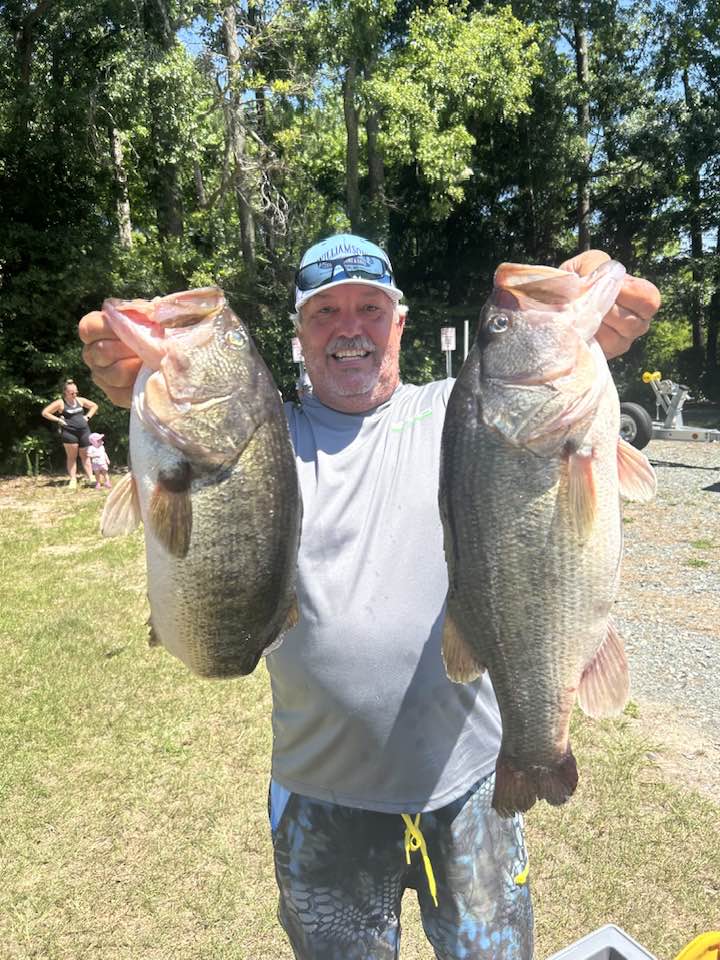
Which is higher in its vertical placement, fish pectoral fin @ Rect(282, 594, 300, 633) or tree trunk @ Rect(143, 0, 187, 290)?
tree trunk @ Rect(143, 0, 187, 290)

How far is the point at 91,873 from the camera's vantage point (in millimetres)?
3826

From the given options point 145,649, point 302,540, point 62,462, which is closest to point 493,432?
point 302,540

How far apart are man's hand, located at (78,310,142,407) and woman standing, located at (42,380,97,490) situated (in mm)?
12743

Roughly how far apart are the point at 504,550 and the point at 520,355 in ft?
1.59

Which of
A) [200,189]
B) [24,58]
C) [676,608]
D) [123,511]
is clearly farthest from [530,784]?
[200,189]

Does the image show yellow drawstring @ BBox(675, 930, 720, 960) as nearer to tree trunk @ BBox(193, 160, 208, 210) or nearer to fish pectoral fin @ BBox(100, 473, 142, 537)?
fish pectoral fin @ BBox(100, 473, 142, 537)

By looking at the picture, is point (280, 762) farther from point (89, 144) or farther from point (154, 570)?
point (89, 144)

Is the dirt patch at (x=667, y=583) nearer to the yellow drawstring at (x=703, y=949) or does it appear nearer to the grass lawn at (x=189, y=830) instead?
the grass lawn at (x=189, y=830)

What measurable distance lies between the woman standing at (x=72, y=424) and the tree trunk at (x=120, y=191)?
4.88 meters

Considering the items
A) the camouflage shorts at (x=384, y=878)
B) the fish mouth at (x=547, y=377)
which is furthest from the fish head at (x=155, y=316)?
the camouflage shorts at (x=384, y=878)

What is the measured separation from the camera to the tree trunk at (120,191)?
675 inches

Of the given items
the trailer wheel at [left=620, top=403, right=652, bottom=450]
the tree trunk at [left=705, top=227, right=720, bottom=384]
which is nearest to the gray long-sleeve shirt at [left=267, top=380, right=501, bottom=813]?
the trailer wheel at [left=620, top=403, right=652, bottom=450]

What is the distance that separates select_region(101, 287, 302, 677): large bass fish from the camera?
1703 millimetres

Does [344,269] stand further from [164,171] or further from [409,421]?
[164,171]
